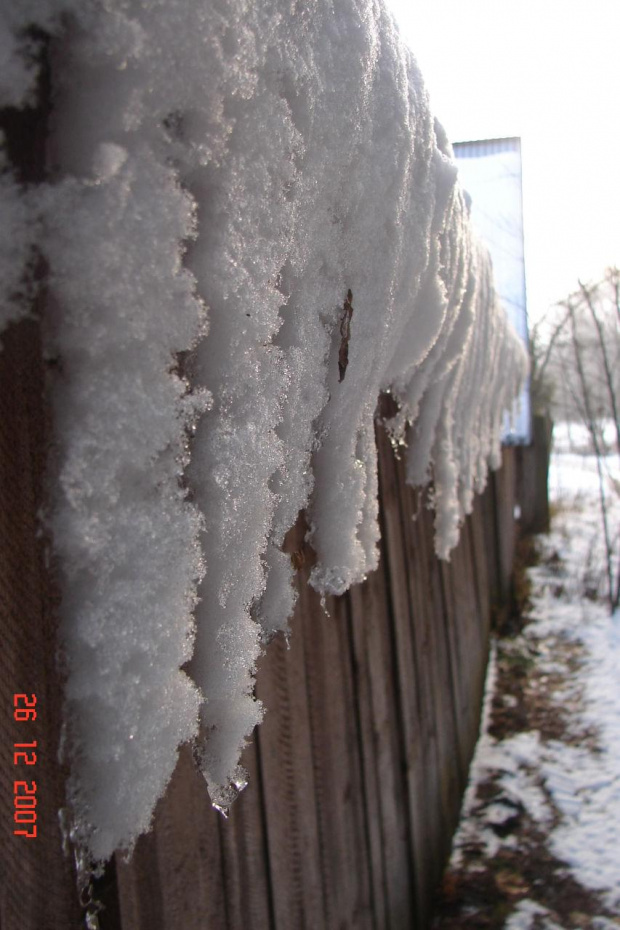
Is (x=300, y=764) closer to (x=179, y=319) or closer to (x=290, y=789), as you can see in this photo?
(x=290, y=789)

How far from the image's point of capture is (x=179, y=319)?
→ 0.67 m

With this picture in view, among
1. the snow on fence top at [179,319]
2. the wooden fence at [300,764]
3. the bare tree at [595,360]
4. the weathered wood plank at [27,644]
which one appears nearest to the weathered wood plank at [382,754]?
the wooden fence at [300,764]

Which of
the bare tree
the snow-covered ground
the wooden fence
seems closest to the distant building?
the bare tree

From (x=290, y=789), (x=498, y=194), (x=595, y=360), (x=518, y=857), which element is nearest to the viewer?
(x=290, y=789)

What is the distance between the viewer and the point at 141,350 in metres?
0.65

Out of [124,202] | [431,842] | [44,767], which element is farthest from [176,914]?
[431,842]

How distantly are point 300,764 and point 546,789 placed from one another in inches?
114

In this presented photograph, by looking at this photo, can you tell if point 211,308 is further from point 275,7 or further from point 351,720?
point 351,720

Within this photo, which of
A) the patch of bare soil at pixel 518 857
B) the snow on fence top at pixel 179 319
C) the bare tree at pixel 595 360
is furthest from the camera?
the bare tree at pixel 595 360
